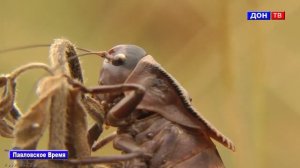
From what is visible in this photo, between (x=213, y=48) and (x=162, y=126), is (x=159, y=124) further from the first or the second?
(x=213, y=48)

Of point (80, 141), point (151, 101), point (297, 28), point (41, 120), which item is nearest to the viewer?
point (41, 120)

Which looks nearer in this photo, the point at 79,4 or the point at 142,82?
the point at 142,82

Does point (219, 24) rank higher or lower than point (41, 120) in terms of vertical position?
higher

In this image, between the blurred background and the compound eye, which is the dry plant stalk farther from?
the blurred background

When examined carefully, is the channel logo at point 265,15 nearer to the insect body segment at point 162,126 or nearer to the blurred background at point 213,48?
the blurred background at point 213,48

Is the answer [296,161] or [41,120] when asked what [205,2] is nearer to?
[296,161]

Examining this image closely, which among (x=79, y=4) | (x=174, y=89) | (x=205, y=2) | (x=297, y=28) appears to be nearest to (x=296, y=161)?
(x=297, y=28)

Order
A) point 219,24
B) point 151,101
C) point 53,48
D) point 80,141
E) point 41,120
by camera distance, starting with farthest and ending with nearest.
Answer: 1. point 219,24
2. point 151,101
3. point 53,48
4. point 80,141
5. point 41,120

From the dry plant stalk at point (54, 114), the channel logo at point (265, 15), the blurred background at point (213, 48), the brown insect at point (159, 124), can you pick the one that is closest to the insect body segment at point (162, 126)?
the brown insect at point (159, 124)
